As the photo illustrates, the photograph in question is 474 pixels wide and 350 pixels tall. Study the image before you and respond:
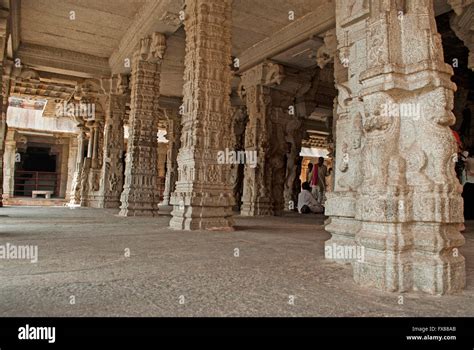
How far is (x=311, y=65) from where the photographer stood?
12367mm

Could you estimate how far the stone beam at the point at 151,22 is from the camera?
8.63m

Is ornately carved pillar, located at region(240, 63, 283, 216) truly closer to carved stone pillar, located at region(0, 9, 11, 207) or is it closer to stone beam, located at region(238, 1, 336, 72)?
stone beam, located at region(238, 1, 336, 72)

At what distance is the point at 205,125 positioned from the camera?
6746 mm

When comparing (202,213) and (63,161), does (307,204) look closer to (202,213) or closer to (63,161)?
(202,213)

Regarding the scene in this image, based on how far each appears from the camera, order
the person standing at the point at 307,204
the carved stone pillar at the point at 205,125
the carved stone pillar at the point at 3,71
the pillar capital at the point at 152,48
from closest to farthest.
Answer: the carved stone pillar at the point at 205,125
the carved stone pillar at the point at 3,71
the pillar capital at the point at 152,48
the person standing at the point at 307,204

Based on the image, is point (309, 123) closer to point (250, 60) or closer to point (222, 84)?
point (250, 60)

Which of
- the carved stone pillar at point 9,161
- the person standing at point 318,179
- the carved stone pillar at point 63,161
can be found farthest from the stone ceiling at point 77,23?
the carved stone pillar at point 63,161

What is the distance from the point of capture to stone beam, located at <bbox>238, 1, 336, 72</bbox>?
917cm

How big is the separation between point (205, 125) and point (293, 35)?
515 cm

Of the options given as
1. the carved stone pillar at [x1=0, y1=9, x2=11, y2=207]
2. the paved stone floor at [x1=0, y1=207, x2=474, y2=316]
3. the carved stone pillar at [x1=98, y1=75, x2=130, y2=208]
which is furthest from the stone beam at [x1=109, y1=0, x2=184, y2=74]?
the paved stone floor at [x1=0, y1=207, x2=474, y2=316]

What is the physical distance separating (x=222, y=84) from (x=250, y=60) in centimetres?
579

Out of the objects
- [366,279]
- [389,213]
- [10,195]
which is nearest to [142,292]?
[366,279]

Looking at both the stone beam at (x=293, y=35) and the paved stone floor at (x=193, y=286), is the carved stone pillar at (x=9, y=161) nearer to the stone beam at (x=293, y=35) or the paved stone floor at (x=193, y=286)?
the stone beam at (x=293, y=35)

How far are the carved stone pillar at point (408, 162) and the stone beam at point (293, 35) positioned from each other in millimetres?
6797
